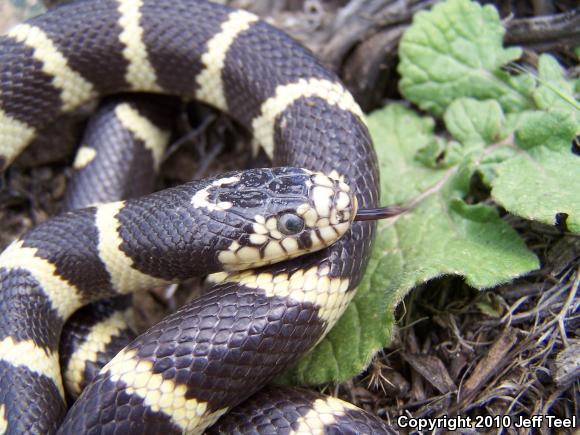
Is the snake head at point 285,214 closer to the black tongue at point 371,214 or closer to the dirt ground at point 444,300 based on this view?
the black tongue at point 371,214

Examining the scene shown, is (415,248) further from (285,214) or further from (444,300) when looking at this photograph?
(285,214)

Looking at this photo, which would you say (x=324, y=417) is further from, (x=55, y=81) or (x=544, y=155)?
(x=55, y=81)

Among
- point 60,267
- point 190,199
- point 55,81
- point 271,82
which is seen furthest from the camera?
point 55,81

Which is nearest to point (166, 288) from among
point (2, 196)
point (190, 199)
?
point (190, 199)

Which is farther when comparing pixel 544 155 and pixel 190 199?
A: pixel 544 155

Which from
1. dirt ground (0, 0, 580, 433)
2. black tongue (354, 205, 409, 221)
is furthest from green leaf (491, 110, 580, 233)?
black tongue (354, 205, 409, 221)

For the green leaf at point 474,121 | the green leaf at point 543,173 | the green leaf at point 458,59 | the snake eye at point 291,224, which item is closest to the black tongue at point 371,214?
the snake eye at point 291,224

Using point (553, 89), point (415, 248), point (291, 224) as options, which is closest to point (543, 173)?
point (553, 89)
